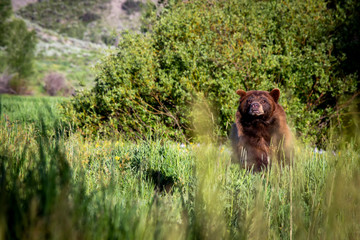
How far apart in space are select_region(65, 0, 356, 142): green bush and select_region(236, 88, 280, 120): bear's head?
1.78 metres

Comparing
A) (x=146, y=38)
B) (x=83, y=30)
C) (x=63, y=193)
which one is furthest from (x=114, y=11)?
(x=63, y=193)

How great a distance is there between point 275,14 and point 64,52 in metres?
60.0

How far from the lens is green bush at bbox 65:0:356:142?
6355 mm

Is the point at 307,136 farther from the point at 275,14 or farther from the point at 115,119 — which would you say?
the point at 115,119

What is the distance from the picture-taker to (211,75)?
678 cm

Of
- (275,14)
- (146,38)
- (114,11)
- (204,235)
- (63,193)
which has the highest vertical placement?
(114,11)

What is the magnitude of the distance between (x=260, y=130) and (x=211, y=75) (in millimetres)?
2810

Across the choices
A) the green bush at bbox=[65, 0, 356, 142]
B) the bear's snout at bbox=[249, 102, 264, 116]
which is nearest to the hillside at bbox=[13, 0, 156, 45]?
the green bush at bbox=[65, 0, 356, 142]

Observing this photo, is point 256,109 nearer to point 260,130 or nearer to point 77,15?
point 260,130

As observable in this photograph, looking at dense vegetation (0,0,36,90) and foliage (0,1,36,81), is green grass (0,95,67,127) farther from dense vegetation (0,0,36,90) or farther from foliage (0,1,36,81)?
foliage (0,1,36,81)

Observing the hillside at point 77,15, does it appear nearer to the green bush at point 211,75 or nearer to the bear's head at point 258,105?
the green bush at point 211,75

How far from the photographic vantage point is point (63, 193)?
128 cm

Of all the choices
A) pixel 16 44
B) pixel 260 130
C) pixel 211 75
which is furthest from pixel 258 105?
pixel 16 44

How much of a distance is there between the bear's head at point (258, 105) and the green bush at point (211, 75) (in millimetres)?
1778
